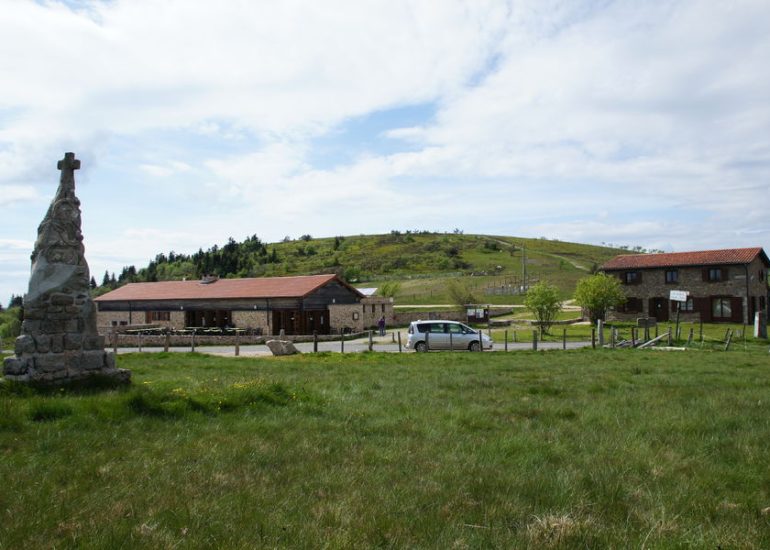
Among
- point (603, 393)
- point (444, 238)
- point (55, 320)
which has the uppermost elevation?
point (444, 238)

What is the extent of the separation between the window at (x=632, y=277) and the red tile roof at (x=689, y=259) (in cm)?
72

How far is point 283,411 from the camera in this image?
9.48 meters

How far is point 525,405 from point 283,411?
167 inches

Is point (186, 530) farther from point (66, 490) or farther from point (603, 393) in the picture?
point (603, 393)

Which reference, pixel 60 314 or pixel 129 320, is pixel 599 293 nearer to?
pixel 129 320

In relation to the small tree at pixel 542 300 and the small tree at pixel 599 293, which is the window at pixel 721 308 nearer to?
the small tree at pixel 599 293

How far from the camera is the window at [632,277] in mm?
56844

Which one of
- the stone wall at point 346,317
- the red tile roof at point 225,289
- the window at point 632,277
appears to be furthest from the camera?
the window at point 632,277

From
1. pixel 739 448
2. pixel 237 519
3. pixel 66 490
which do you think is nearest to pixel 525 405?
pixel 739 448

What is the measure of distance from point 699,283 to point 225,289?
141 ft

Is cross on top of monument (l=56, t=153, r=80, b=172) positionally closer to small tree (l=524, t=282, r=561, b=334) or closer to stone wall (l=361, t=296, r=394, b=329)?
small tree (l=524, t=282, r=561, b=334)

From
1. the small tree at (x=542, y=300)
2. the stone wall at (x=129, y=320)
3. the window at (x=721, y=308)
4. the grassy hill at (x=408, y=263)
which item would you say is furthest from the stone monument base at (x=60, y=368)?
the grassy hill at (x=408, y=263)

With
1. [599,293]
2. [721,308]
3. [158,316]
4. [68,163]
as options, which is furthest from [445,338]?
[721,308]

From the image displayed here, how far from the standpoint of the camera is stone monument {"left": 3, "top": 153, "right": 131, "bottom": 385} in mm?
11094
